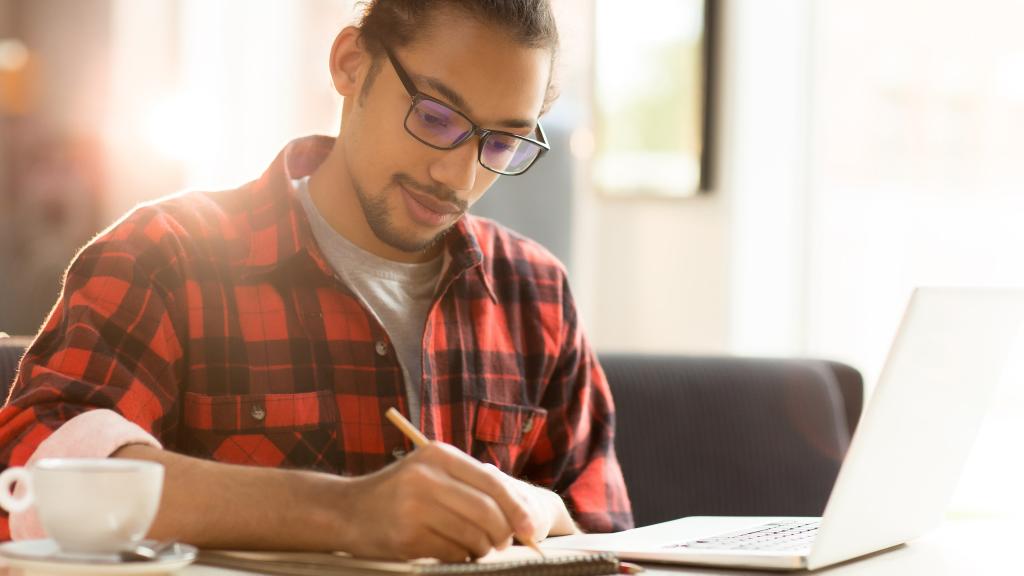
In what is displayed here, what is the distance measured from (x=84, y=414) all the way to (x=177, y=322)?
270 millimetres

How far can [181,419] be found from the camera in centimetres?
134

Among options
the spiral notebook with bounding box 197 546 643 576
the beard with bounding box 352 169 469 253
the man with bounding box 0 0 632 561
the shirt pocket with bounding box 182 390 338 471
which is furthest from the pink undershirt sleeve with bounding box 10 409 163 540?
the beard with bounding box 352 169 469 253

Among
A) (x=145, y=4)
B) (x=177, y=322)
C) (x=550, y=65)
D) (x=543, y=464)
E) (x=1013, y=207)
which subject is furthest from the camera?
(x=1013, y=207)

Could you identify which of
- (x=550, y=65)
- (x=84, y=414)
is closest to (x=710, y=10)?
(x=550, y=65)

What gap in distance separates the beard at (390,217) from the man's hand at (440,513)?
517 millimetres

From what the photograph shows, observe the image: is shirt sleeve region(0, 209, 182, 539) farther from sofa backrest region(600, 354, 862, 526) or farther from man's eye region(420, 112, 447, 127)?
sofa backrest region(600, 354, 862, 526)

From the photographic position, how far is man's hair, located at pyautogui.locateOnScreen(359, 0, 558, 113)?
4.51 ft

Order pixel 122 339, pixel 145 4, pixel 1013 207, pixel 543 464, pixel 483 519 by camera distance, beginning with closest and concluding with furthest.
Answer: pixel 483 519 → pixel 122 339 → pixel 543 464 → pixel 145 4 → pixel 1013 207

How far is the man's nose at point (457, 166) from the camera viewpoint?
1.36m

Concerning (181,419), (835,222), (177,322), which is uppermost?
(177,322)

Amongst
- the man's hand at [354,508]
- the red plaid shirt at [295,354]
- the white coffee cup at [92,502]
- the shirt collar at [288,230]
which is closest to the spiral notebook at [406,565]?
the man's hand at [354,508]

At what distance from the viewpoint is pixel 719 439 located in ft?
5.71

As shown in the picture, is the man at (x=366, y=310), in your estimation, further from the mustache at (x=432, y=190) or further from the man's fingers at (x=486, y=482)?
the man's fingers at (x=486, y=482)

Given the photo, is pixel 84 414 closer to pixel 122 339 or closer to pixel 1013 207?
pixel 122 339
